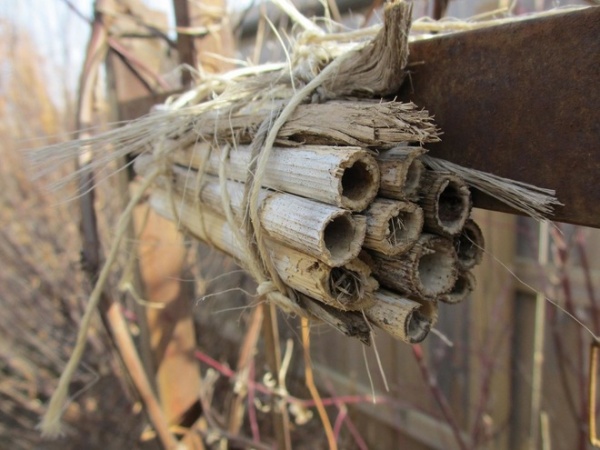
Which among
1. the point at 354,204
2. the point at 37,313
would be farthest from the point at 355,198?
the point at 37,313

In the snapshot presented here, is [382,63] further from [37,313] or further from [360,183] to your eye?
[37,313]

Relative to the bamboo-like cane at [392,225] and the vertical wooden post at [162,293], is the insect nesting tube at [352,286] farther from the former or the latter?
the vertical wooden post at [162,293]

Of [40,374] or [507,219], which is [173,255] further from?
[40,374]

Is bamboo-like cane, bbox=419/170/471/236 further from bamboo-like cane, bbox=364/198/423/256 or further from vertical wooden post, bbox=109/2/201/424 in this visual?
vertical wooden post, bbox=109/2/201/424

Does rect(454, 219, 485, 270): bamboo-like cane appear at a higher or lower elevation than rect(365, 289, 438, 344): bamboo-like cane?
higher

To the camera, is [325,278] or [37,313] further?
[37,313]

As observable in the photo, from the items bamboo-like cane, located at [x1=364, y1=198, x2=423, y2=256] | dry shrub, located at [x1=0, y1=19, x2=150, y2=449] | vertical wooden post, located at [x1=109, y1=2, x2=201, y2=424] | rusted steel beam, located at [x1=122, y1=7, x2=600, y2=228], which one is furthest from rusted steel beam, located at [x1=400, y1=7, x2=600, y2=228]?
dry shrub, located at [x1=0, y1=19, x2=150, y2=449]
